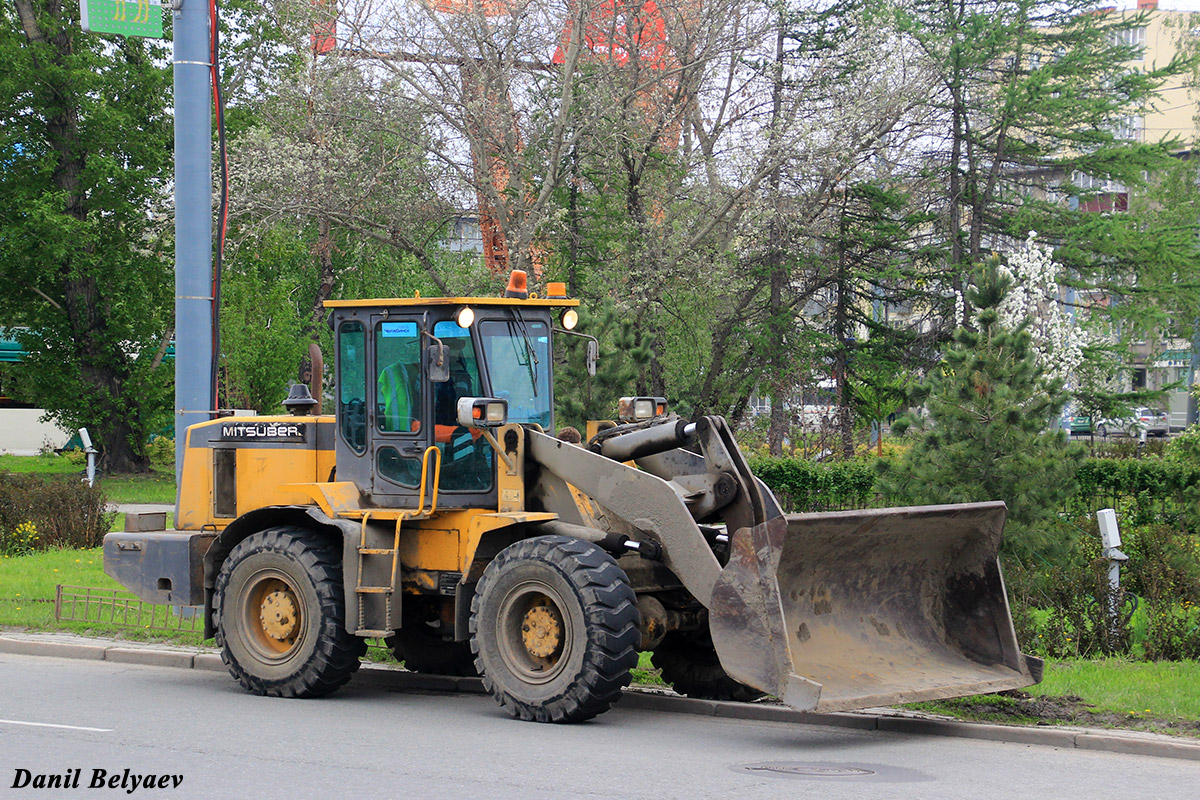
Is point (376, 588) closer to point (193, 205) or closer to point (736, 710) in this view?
point (736, 710)

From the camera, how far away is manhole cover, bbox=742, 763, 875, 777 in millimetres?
7629

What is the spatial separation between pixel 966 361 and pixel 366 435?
6721mm

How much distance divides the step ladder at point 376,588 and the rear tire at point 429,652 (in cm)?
113

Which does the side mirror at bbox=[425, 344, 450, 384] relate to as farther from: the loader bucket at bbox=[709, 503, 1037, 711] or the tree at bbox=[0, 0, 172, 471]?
the tree at bbox=[0, 0, 172, 471]

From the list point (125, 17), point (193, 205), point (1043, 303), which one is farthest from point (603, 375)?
point (1043, 303)

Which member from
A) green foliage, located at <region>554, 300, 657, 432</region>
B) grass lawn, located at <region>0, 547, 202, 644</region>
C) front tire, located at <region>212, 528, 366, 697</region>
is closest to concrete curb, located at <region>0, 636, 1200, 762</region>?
grass lawn, located at <region>0, 547, 202, 644</region>

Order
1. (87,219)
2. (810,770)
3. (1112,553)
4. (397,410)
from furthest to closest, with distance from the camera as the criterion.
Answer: (87,219) → (1112,553) → (397,410) → (810,770)

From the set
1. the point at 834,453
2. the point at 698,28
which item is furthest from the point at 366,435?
the point at 698,28

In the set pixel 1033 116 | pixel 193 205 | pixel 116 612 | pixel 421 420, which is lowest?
pixel 116 612

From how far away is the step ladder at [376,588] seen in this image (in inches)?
391

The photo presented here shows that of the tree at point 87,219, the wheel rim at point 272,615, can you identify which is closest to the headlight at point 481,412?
the wheel rim at point 272,615

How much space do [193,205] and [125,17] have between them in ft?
6.53

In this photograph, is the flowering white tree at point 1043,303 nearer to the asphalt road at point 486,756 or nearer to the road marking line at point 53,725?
the asphalt road at point 486,756

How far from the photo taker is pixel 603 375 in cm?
1831
